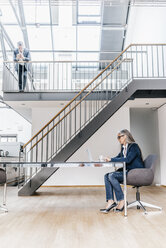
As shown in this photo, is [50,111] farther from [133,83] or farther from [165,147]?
[165,147]

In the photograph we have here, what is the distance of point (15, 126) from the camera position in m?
13.0

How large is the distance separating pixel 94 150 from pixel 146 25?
466 centimetres

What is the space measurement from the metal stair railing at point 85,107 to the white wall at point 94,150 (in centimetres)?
51

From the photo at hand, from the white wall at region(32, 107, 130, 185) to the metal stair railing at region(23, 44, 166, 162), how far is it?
0.51 meters

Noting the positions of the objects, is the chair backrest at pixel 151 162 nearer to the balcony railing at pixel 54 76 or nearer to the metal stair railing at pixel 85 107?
the metal stair railing at pixel 85 107

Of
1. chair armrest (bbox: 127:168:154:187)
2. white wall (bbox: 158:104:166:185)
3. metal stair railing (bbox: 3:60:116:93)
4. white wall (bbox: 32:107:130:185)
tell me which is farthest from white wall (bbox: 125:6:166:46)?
chair armrest (bbox: 127:168:154:187)

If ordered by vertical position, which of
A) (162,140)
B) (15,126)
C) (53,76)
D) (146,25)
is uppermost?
(146,25)

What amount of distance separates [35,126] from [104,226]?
18.5ft

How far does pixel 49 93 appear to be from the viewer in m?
6.92

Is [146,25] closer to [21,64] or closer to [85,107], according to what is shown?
[85,107]

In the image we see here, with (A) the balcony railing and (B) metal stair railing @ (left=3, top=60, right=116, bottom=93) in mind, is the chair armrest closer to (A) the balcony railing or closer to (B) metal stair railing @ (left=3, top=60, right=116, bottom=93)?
(A) the balcony railing

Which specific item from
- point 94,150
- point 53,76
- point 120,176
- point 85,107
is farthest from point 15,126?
point 120,176

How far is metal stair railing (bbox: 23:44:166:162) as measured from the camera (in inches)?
231

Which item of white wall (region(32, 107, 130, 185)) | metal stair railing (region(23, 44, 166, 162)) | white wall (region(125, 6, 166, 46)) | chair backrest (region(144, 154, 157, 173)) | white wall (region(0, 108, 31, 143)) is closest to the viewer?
chair backrest (region(144, 154, 157, 173))
